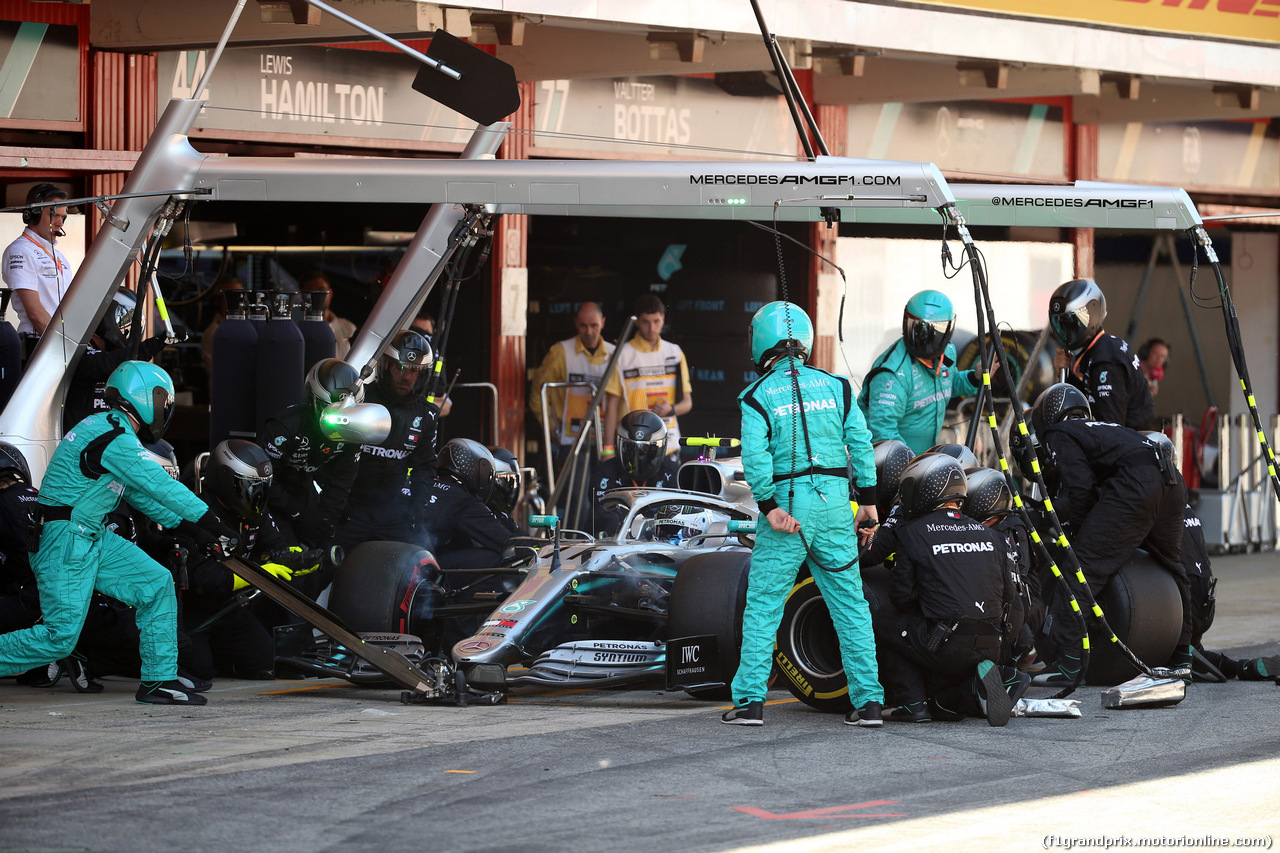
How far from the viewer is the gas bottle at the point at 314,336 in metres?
11.2

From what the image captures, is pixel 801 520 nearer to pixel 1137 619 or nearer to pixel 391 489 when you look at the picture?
pixel 1137 619

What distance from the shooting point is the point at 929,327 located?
1072cm

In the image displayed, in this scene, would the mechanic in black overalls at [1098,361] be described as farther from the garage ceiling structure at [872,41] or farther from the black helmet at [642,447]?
the garage ceiling structure at [872,41]

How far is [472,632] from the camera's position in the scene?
9.71 metres

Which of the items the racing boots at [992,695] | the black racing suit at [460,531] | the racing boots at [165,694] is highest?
the black racing suit at [460,531]

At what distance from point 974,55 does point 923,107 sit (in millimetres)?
1745

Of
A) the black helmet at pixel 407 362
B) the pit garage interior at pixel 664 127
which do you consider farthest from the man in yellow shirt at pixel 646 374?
the black helmet at pixel 407 362

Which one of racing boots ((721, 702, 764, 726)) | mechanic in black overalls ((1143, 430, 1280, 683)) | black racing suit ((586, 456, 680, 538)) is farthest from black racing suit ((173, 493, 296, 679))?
mechanic in black overalls ((1143, 430, 1280, 683))

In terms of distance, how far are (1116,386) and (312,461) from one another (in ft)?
15.3

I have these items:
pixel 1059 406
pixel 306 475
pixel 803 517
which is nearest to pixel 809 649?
pixel 803 517

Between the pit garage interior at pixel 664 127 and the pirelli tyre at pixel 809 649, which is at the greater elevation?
the pit garage interior at pixel 664 127

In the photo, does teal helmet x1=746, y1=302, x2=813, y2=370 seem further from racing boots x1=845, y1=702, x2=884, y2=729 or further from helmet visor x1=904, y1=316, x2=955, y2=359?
helmet visor x1=904, y1=316, x2=955, y2=359

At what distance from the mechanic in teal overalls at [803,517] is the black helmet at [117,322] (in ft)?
13.3

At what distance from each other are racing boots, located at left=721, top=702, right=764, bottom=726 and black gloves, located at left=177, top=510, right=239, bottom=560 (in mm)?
2622
